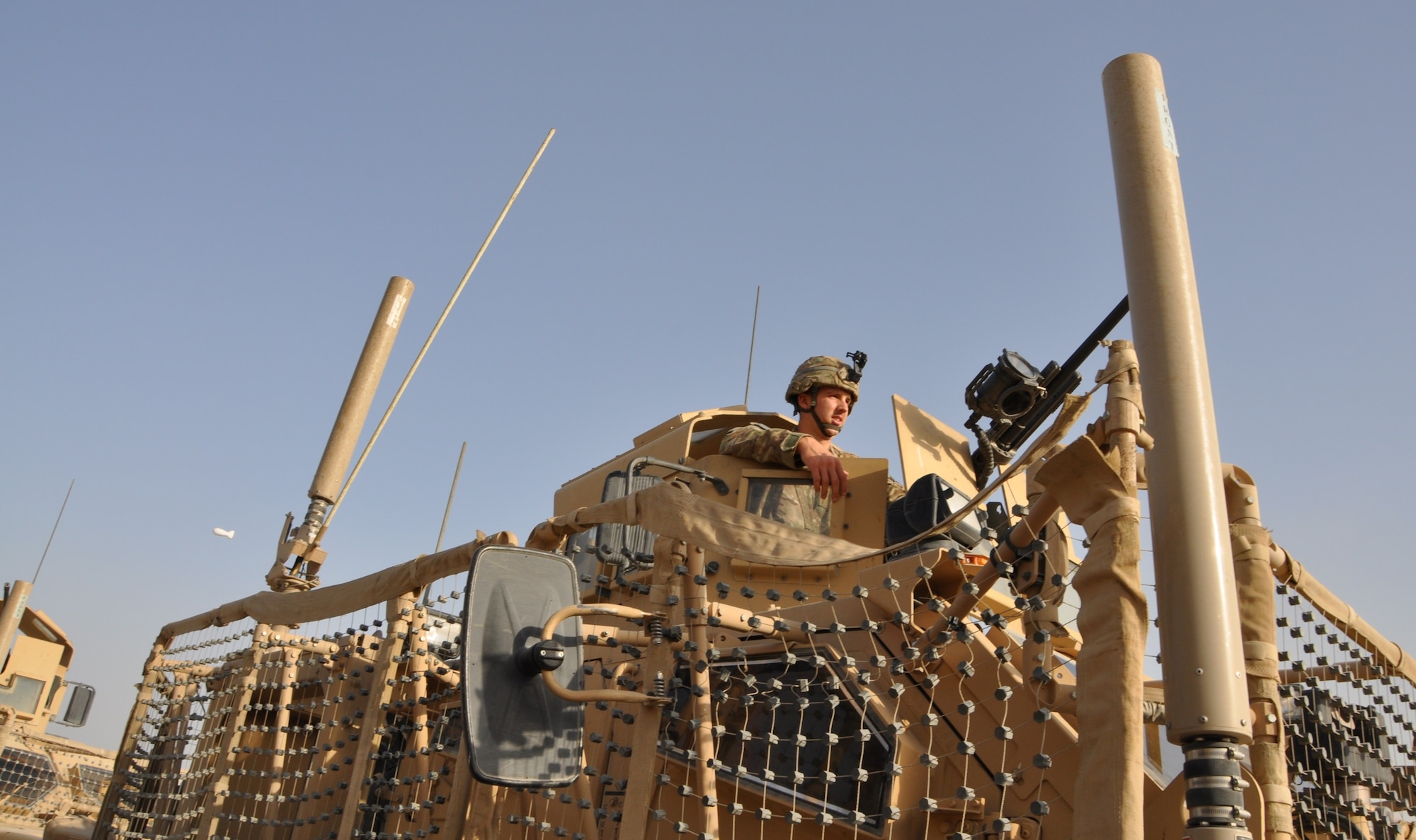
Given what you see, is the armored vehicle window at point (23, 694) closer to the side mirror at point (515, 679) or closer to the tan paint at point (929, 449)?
the tan paint at point (929, 449)

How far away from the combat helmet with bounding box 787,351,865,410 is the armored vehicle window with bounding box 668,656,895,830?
2584 mm

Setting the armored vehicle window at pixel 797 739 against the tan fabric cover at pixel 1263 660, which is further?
the armored vehicle window at pixel 797 739

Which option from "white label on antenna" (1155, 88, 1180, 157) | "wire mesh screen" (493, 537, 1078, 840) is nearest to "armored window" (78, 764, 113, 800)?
"wire mesh screen" (493, 537, 1078, 840)

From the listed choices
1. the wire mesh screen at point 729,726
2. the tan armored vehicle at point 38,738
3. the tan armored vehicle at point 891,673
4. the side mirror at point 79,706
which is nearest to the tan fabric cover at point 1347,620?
the tan armored vehicle at point 891,673

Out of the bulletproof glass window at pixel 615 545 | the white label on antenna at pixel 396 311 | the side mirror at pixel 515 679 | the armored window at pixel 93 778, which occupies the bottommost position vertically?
the side mirror at pixel 515 679

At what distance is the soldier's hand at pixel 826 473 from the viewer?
6266 millimetres

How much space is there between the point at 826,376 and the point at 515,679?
3733mm

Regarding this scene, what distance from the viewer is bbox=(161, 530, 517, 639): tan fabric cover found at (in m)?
4.80

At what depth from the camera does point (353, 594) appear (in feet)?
17.7

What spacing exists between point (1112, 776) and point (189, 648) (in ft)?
19.6

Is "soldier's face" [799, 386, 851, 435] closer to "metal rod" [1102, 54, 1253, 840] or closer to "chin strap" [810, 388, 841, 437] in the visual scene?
"chin strap" [810, 388, 841, 437]

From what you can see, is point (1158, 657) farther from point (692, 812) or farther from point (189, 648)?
point (189, 648)

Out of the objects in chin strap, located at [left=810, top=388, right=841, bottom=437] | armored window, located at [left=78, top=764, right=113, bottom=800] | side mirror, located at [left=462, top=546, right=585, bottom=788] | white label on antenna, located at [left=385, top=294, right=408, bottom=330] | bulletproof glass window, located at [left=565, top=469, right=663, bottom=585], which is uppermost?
white label on antenna, located at [left=385, top=294, right=408, bottom=330]

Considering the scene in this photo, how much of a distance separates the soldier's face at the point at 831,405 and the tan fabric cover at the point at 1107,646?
368 cm
